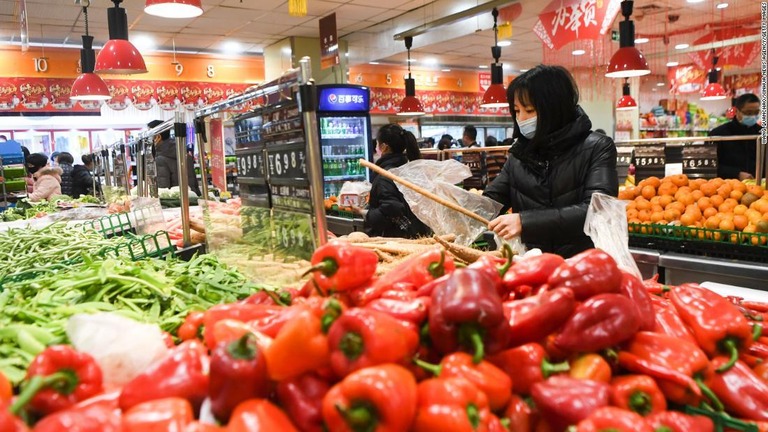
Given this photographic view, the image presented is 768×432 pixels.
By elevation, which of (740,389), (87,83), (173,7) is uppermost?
(173,7)

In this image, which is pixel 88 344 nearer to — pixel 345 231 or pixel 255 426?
pixel 255 426

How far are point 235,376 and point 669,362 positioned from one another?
0.91 metres

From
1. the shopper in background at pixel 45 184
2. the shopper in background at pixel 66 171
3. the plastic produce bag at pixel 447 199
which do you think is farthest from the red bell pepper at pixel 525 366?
the shopper in background at pixel 66 171

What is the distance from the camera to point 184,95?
1338cm

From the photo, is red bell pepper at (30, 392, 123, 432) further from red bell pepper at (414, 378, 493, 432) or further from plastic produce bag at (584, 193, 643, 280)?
plastic produce bag at (584, 193, 643, 280)

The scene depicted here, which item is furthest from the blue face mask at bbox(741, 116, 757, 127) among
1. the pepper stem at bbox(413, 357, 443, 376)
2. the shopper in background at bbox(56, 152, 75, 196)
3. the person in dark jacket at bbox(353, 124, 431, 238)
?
the shopper in background at bbox(56, 152, 75, 196)

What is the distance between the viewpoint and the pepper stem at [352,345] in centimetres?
112

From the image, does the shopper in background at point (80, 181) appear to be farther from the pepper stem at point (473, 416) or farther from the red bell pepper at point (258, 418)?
the pepper stem at point (473, 416)

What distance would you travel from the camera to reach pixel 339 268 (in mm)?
1468

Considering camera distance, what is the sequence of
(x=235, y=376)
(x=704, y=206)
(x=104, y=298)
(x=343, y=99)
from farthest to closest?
(x=343, y=99), (x=704, y=206), (x=104, y=298), (x=235, y=376)

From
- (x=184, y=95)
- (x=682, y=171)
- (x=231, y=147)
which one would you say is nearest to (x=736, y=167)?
(x=682, y=171)

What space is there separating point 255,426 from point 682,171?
18.2 feet

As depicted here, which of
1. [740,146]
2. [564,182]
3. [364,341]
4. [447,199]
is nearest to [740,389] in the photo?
[364,341]

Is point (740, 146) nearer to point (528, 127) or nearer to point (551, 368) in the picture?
point (528, 127)
